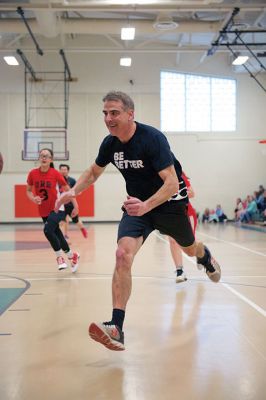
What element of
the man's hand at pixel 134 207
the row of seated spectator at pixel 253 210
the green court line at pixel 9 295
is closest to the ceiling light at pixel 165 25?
the row of seated spectator at pixel 253 210

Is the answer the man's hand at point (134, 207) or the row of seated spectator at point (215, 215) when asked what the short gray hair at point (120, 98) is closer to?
the man's hand at point (134, 207)

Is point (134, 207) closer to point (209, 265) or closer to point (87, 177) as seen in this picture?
point (87, 177)

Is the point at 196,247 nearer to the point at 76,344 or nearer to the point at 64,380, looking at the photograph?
the point at 76,344

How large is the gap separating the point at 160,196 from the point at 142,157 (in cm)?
40

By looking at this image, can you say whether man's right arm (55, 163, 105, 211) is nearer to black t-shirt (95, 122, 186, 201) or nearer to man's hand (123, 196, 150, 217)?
black t-shirt (95, 122, 186, 201)

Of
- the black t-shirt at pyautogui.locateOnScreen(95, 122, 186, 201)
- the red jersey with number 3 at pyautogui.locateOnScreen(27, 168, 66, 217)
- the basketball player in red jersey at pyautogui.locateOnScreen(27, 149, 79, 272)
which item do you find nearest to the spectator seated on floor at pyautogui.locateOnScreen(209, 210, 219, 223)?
the basketball player in red jersey at pyautogui.locateOnScreen(27, 149, 79, 272)

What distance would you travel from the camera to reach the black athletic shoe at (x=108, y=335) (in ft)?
11.0

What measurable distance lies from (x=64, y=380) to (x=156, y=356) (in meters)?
0.78

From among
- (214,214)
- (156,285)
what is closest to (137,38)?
(214,214)

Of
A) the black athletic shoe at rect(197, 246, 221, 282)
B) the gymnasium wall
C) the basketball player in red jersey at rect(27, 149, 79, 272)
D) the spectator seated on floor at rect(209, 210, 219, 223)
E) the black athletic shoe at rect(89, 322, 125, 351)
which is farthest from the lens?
the gymnasium wall

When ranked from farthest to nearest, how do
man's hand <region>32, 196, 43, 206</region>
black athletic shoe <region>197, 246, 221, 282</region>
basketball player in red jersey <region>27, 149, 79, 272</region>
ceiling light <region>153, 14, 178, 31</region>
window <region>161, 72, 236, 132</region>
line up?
window <region>161, 72, 236, 132</region> < ceiling light <region>153, 14, 178, 31</region> < basketball player in red jersey <region>27, 149, 79, 272</region> < man's hand <region>32, 196, 43, 206</region> < black athletic shoe <region>197, 246, 221, 282</region>

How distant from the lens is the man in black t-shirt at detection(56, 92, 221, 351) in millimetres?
3580

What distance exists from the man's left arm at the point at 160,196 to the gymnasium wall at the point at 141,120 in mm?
21417

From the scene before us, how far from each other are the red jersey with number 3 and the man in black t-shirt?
133 inches
